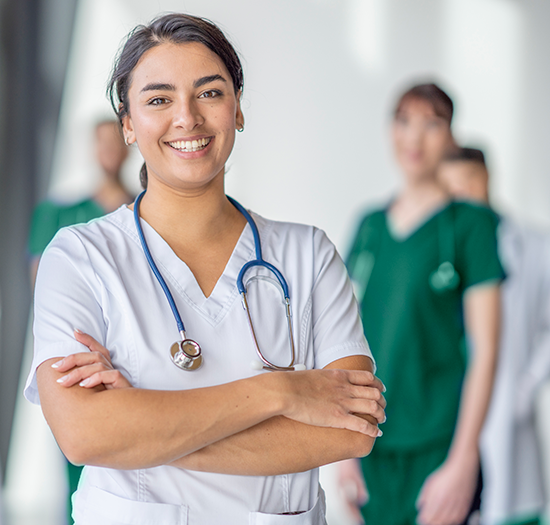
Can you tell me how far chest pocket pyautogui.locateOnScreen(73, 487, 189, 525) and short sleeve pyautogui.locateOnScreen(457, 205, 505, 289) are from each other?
1760 millimetres

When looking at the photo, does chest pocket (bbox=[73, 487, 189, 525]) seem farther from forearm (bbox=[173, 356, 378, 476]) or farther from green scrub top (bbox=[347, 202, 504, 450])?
green scrub top (bbox=[347, 202, 504, 450])

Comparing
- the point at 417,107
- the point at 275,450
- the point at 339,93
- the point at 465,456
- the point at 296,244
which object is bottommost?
the point at 465,456

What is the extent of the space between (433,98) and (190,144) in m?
1.86

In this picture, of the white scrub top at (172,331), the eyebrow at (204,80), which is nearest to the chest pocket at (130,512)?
the white scrub top at (172,331)

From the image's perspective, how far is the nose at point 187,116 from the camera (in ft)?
3.28

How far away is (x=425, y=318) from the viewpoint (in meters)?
2.40

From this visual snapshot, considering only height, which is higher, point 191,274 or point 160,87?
point 160,87

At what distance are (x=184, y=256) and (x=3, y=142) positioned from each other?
1990 millimetres

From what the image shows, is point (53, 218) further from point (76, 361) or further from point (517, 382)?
point (517, 382)

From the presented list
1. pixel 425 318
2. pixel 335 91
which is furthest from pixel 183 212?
pixel 335 91

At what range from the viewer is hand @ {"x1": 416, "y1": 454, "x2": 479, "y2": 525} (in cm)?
234

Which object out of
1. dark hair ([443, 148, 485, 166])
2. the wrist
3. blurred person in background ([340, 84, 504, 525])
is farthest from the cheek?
the wrist

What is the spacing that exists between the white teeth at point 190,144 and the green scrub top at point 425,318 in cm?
153

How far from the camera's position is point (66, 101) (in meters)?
2.77
